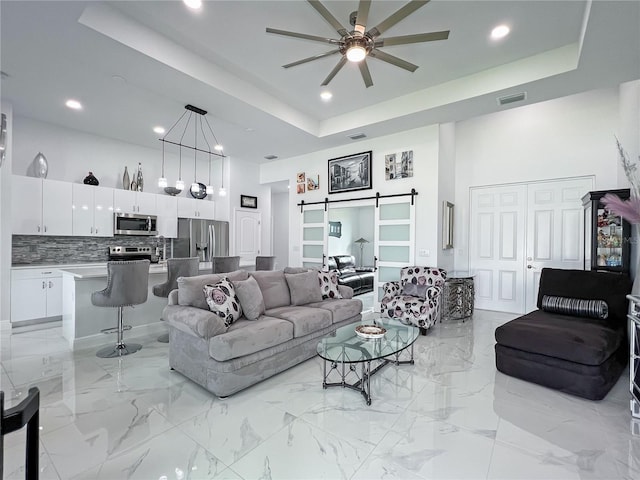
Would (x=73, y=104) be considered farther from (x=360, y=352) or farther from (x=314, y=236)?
(x=360, y=352)

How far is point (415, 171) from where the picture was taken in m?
5.08

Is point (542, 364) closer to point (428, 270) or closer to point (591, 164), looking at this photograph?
point (428, 270)

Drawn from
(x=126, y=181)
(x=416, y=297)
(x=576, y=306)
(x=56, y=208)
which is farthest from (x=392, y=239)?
(x=56, y=208)

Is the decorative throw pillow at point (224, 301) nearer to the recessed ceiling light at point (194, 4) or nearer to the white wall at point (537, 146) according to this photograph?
the recessed ceiling light at point (194, 4)

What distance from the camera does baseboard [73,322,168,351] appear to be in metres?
3.72

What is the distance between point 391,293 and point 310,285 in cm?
148

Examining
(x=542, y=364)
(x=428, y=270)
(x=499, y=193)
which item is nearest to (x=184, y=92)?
(x=428, y=270)

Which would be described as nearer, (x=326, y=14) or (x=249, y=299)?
(x=326, y=14)

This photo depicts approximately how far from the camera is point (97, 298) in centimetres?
338

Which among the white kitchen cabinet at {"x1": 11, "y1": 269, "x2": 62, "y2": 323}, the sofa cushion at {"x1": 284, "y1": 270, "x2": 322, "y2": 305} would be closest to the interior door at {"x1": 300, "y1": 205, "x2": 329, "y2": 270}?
the sofa cushion at {"x1": 284, "y1": 270, "x2": 322, "y2": 305}

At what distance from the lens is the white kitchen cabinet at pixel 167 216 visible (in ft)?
19.7

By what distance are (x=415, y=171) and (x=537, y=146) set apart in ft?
7.11

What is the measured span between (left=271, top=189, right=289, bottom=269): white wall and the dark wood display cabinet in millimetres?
7378

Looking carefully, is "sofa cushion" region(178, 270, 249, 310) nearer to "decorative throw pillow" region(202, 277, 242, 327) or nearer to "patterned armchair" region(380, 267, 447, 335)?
"decorative throw pillow" region(202, 277, 242, 327)
